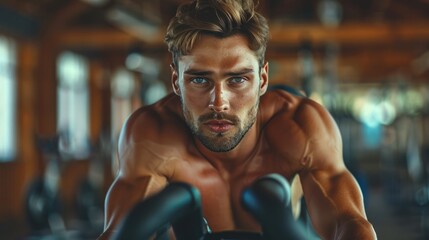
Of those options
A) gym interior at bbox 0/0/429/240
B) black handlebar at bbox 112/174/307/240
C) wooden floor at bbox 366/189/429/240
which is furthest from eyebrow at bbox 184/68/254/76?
wooden floor at bbox 366/189/429/240

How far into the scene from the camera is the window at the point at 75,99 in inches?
434

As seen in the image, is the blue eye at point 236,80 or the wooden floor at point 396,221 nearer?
the blue eye at point 236,80

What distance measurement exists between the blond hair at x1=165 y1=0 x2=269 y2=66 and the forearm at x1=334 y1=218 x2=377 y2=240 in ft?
1.01

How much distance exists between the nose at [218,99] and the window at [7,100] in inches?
299

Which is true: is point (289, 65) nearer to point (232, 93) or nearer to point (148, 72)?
point (148, 72)

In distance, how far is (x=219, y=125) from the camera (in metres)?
1.21

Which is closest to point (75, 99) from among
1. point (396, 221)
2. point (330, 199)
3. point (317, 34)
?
point (317, 34)

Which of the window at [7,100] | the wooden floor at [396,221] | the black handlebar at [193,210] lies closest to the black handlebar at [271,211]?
the black handlebar at [193,210]

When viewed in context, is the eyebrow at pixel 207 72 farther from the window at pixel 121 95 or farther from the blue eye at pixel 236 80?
Result: the window at pixel 121 95

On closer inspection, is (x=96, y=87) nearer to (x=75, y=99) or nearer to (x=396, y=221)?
(x=75, y=99)

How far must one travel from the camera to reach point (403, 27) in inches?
378

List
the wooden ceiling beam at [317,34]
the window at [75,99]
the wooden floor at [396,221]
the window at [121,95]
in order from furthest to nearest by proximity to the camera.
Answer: the window at [121,95] < the window at [75,99] < the wooden ceiling beam at [317,34] < the wooden floor at [396,221]

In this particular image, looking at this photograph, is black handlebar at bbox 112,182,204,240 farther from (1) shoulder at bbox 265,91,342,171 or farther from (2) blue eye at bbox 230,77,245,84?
(1) shoulder at bbox 265,91,342,171

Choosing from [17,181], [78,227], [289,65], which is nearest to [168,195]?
[78,227]
